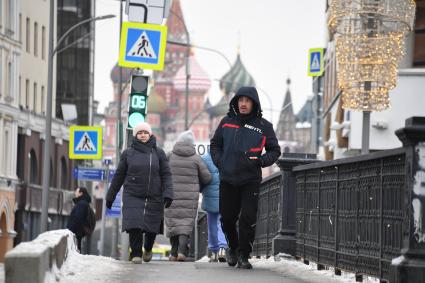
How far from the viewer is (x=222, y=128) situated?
16.1m

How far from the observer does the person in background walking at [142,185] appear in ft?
59.6

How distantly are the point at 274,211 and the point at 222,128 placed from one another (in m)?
5.02

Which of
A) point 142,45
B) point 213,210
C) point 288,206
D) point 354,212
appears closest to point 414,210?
point 354,212

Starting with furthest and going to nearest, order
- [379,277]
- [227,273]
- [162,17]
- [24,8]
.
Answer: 1. [24,8]
2. [162,17]
3. [227,273]
4. [379,277]

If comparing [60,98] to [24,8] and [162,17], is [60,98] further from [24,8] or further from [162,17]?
[162,17]

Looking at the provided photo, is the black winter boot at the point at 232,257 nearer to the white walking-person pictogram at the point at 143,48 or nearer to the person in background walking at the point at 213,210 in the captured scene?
the person in background walking at the point at 213,210

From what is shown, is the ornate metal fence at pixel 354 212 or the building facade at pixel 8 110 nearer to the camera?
the ornate metal fence at pixel 354 212

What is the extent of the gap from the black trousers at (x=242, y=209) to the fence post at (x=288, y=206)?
8.32ft

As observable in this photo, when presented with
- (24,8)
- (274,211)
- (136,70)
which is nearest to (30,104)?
(24,8)

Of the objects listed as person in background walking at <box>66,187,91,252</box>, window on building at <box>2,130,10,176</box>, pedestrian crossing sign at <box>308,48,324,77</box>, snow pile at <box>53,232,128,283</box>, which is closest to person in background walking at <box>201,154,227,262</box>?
snow pile at <box>53,232,128,283</box>

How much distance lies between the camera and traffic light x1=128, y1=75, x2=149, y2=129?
24.6m

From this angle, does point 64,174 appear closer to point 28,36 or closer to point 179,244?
point 28,36

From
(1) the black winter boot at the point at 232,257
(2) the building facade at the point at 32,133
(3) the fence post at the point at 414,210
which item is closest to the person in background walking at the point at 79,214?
(1) the black winter boot at the point at 232,257

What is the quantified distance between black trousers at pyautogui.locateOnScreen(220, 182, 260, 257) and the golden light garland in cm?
868
